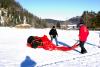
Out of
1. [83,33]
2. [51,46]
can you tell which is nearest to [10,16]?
[51,46]

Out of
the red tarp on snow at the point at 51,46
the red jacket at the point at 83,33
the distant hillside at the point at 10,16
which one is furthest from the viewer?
the distant hillside at the point at 10,16

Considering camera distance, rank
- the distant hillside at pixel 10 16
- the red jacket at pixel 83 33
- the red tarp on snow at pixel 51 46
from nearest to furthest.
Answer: the red jacket at pixel 83 33, the red tarp on snow at pixel 51 46, the distant hillside at pixel 10 16

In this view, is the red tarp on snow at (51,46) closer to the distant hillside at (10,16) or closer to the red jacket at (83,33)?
the red jacket at (83,33)

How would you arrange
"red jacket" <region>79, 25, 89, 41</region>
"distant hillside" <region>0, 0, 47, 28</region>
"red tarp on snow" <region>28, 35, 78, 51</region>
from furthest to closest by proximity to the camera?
1. "distant hillside" <region>0, 0, 47, 28</region>
2. "red tarp on snow" <region>28, 35, 78, 51</region>
3. "red jacket" <region>79, 25, 89, 41</region>

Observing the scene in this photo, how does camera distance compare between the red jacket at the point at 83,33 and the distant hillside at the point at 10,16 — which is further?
the distant hillside at the point at 10,16

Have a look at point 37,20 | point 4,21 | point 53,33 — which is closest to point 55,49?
point 53,33

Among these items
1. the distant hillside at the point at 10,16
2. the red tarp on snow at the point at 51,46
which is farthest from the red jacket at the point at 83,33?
the distant hillside at the point at 10,16

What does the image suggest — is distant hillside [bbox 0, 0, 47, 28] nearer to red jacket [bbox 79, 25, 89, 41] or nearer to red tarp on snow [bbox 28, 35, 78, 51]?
red tarp on snow [bbox 28, 35, 78, 51]

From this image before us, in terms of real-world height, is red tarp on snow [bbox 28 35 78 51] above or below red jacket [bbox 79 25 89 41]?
below

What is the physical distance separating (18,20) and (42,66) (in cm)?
15321

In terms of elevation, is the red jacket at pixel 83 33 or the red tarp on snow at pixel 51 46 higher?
the red jacket at pixel 83 33

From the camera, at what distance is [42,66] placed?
38.1 ft

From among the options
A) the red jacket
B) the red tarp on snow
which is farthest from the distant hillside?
the red jacket

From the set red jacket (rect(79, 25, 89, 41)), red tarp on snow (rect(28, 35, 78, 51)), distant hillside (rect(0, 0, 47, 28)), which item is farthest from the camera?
distant hillside (rect(0, 0, 47, 28))
